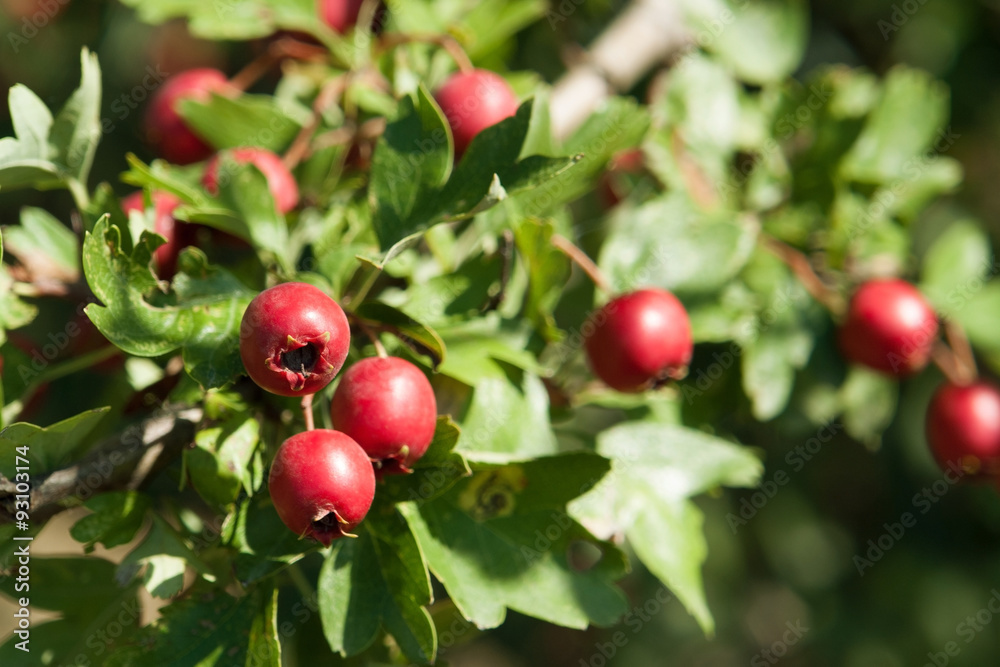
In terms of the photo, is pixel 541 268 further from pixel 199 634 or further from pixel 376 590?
pixel 199 634

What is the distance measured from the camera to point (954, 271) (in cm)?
165

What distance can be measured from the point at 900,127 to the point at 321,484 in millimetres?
1381

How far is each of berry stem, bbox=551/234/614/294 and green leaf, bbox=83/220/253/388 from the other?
0.44 meters

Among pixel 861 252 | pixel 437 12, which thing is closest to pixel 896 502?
pixel 861 252

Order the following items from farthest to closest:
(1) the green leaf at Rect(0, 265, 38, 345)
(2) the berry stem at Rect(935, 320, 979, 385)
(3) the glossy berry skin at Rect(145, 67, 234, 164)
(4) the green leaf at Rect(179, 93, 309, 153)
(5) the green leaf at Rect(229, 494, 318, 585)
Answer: (2) the berry stem at Rect(935, 320, 979, 385), (3) the glossy berry skin at Rect(145, 67, 234, 164), (4) the green leaf at Rect(179, 93, 309, 153), (1) the green leaf at Rect(0, 265, 38, 345), (5) the green leaf at Rect(229, 494, 318, 585)

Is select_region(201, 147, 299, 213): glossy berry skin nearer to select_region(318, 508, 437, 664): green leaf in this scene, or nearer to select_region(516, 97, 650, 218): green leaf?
select_region(516, 97, 650, 218): green leaf

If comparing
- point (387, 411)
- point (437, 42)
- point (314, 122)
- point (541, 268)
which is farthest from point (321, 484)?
point (437, 42)

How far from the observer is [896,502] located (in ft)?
7.84

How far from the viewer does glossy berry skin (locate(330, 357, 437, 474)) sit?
0.85m

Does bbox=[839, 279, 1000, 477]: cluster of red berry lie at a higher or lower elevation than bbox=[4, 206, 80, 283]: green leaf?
lower

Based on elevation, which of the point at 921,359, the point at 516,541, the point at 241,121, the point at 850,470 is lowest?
the point at 850,470

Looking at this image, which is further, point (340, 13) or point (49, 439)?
point (340, 13)

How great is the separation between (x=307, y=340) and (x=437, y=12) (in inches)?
36.9

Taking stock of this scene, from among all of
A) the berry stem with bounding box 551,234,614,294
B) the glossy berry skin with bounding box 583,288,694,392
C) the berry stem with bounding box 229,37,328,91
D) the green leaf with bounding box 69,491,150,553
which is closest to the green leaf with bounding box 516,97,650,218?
the berry stem with bounding box 551,234,614,294
